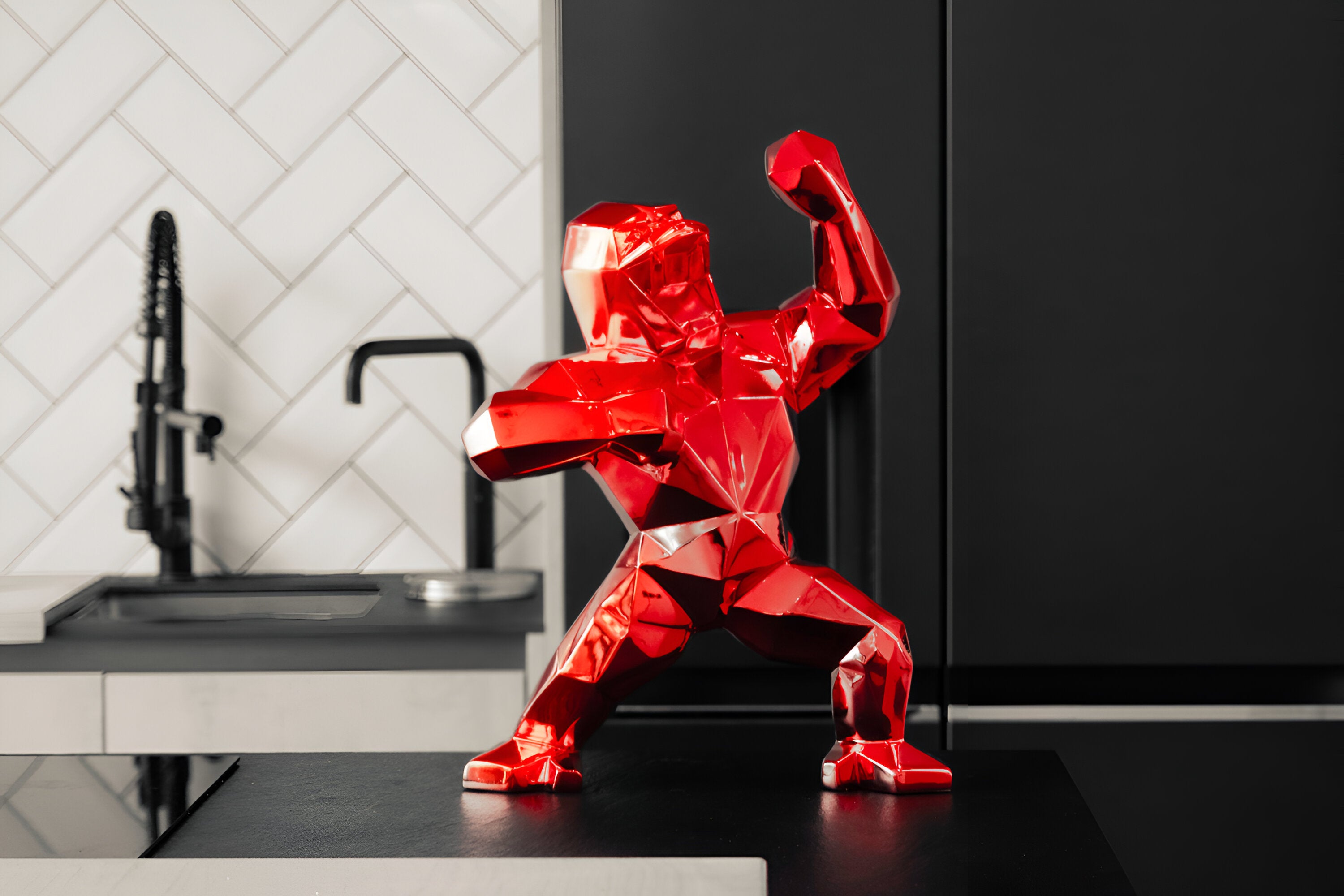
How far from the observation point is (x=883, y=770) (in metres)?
0.56

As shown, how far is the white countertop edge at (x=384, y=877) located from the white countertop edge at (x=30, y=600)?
671 millimetres

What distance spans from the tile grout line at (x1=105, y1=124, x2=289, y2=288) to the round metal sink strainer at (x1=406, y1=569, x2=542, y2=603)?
512 millimetres

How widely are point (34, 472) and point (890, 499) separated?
1232 millimetres

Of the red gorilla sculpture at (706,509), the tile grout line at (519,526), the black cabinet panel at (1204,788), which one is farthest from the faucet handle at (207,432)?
the black cabinet panel at (1204,788)

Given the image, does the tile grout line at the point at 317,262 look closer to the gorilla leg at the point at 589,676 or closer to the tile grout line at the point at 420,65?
the tile grout line at the point at 420,65

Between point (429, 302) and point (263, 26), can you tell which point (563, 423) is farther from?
point (263, 26)

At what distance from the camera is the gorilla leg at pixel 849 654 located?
0.56 meters

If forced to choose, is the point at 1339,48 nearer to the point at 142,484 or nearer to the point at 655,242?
the point at 655,242

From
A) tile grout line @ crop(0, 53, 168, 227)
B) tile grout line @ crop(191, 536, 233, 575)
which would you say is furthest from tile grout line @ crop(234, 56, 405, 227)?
tile grout line @ crop(191, 536, 233, 575)

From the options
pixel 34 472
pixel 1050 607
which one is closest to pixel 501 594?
pixel 1050 607

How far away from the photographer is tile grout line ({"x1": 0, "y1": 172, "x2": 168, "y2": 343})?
142cm

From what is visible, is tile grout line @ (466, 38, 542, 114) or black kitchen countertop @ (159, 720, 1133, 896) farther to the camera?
tile grout line @ (466, 38, 542, 114)

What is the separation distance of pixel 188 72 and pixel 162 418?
480mm

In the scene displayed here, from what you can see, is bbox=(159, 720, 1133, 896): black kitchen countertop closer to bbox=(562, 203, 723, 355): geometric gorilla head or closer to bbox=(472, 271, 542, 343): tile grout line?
bbox=(562, 203, 723, 355): geometric gorilla head
